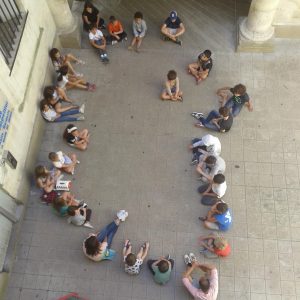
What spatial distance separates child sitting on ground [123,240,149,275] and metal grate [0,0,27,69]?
436 centimetres

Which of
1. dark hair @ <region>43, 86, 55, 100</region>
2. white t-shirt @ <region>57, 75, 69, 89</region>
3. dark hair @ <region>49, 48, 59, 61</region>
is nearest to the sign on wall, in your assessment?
dark hair @ <region>43, 86, 55, 100</region>

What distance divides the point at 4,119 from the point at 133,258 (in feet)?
11.9

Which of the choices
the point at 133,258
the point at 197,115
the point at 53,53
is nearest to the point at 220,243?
the point at 133,258

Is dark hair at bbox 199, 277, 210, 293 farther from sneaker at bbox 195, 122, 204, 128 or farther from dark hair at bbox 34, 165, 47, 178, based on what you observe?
dark hair at bbox 34, 165, 47, 178

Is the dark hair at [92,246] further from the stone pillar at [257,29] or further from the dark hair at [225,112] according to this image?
the stone pillar at [257,29]

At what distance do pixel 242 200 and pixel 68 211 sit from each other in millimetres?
3703

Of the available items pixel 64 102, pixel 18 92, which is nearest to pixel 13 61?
pixel 18 92

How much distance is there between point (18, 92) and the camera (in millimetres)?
8016

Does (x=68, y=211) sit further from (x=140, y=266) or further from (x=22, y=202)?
(x=140, y=266)

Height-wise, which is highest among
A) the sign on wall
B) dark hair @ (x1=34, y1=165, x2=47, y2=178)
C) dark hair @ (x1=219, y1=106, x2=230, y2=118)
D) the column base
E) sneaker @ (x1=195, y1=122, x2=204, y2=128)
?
the column base

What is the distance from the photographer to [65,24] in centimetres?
989

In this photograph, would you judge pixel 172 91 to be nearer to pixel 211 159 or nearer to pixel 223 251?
pixel 211 159

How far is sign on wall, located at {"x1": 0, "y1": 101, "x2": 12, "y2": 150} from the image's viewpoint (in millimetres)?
7344

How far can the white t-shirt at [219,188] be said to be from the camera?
7.87 meters
